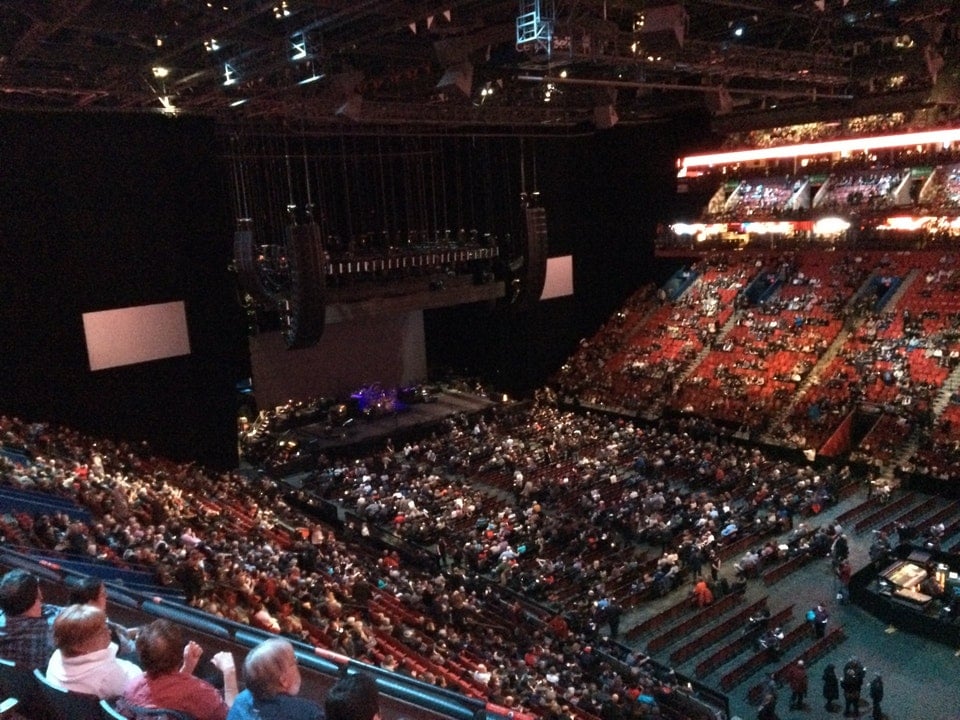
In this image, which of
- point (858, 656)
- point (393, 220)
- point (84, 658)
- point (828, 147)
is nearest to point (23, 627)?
point (84, 658)

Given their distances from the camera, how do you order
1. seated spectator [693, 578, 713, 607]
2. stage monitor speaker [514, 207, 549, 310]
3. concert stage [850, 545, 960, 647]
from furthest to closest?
stage monitor speaker [514, 207, 549, 310], seated spectator [693, 578, 713, 607], concert stage [850, 545, 960, 647]

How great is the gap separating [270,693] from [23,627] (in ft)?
4.22

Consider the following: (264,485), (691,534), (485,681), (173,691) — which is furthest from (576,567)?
(173,691)

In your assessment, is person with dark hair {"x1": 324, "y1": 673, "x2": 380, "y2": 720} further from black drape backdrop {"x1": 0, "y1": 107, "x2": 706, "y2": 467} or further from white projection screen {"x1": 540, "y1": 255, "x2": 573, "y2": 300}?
white projection screen {"x1": 540, "y1": 255, "x2": 573, "y2": 300}

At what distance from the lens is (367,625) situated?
8328 mm

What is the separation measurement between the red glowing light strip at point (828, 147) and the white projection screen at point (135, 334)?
49.8ft

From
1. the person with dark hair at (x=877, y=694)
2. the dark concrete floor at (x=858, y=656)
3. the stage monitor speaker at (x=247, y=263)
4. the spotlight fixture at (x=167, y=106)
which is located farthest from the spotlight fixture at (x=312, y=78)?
the person with dark hair at (x=877, y=694)

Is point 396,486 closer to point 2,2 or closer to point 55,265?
point 55,265

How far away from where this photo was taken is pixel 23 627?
2953 millimetres

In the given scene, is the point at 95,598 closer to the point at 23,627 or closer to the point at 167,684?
the point at 23,627

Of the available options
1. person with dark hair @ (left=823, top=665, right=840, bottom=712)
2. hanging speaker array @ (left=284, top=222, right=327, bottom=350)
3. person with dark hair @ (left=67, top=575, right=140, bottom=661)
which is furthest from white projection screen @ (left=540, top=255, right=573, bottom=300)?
Answer: person with dark hair @ (left=67, top=575, right=140, bottom=661)

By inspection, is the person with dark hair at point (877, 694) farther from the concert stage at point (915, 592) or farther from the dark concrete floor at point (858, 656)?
the concert stage at point (915, 592)

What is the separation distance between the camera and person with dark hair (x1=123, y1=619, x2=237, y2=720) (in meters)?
2.46

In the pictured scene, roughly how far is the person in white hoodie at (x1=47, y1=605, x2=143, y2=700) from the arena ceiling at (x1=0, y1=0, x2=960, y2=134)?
698 cm
